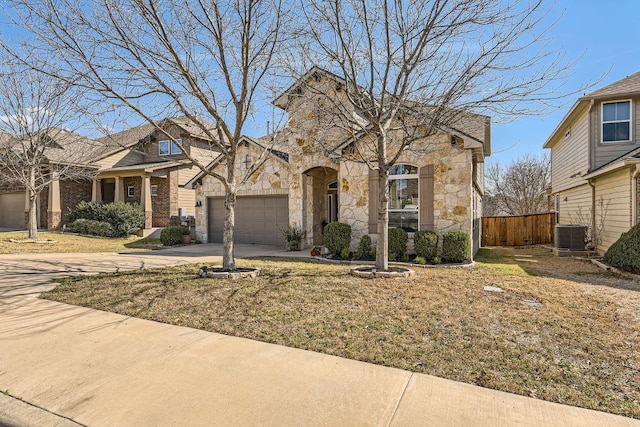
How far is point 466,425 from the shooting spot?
2604 mm

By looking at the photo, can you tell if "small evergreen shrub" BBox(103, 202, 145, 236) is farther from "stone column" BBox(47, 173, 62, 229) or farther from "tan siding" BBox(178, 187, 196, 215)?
"stone column" BBox(47, 173, 62, 229)

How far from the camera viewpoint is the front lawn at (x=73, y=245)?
525 inches

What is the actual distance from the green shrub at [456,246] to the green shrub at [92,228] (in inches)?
620

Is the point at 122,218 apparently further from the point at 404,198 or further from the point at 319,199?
the point at 404,198

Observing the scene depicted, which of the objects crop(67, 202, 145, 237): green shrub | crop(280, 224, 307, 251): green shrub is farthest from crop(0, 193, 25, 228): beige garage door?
crop(280, 224, 307, 251): green shrub

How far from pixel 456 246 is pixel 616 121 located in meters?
8.01

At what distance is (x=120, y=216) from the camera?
17.8 meters

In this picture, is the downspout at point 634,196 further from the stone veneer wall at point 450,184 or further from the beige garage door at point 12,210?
the beige garage door at point 12,210

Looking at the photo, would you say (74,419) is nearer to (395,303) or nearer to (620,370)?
(395,303)

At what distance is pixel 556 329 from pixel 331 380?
3018 mm

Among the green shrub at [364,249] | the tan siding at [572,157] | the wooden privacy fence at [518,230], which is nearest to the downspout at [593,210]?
the tan siding at [572,157]

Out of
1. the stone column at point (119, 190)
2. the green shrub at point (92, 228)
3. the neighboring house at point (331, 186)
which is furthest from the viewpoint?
the stone column at point (119, 190)

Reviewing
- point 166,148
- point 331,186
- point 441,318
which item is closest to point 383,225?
point 441,318

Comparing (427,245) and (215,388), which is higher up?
(427,245)
